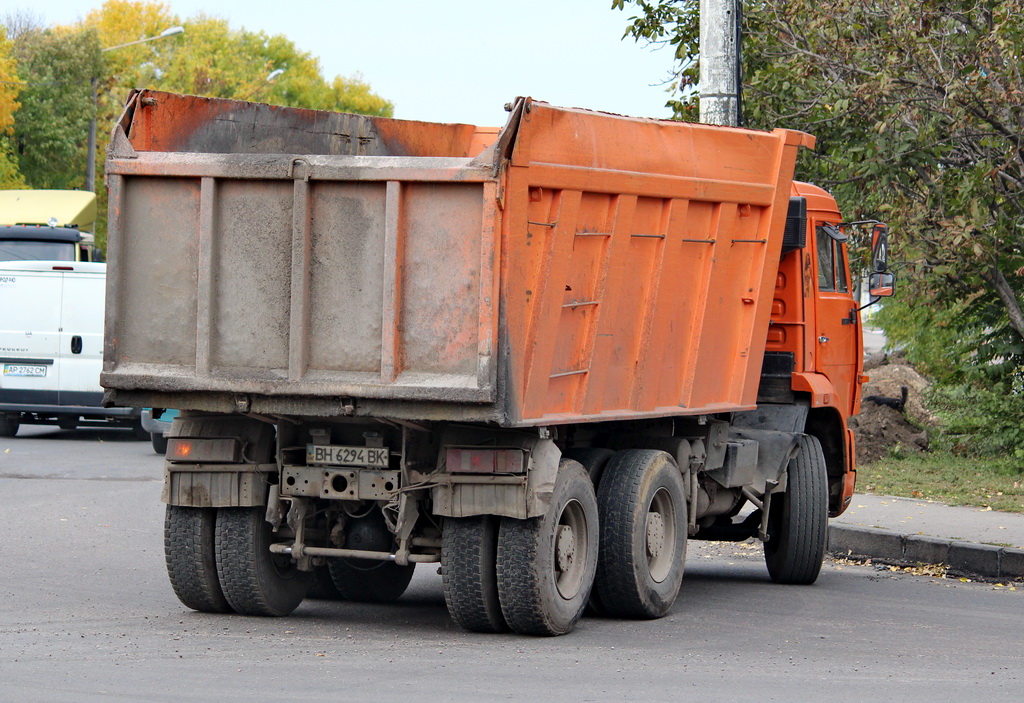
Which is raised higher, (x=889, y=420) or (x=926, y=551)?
(x=889, y=420)

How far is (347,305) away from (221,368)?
750mm

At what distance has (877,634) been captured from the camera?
8.22m

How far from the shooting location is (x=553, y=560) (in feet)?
25.3

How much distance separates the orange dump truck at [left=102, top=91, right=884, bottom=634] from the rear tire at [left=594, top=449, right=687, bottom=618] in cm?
2

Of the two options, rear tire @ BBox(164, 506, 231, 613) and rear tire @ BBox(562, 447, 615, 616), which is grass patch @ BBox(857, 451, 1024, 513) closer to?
rear tire @ BBox(562, 447, 615, 616)

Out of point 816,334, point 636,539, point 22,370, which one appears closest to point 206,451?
point 636,539

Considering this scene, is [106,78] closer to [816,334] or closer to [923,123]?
[923,123]

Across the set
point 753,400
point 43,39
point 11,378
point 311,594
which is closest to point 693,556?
point 753,400

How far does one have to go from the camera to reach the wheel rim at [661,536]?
884cm

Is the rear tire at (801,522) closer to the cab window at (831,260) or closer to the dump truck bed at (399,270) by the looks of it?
the cab window at (831,260)

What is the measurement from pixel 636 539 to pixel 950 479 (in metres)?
7.99

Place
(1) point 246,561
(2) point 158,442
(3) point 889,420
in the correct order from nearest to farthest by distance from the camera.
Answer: (1) point 246,561 → (3) point 889,420 → (2) point 158,442

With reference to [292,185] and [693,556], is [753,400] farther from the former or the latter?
[292,185]

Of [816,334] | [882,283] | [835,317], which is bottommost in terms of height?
[816,334]
